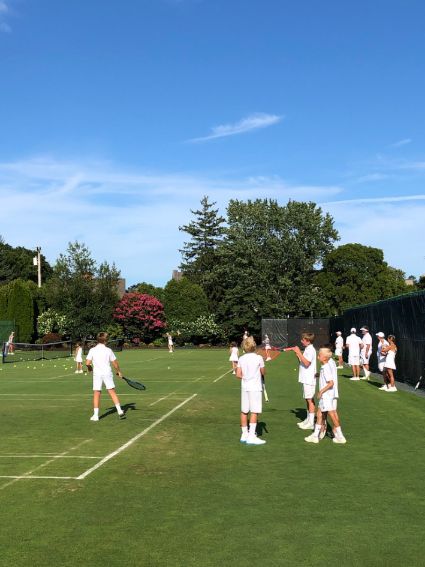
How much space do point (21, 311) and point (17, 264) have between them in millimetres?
37304

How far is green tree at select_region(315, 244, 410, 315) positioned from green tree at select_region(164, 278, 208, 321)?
508 inches

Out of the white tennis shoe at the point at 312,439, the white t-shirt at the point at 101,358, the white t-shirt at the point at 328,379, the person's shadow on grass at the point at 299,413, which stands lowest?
the white tennis shoe at the point at 312,439

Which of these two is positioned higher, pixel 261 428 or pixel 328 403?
pixel 328 403

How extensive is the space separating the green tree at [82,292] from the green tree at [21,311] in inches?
96.4

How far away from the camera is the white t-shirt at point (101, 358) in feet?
49.0

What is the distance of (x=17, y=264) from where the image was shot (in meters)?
101

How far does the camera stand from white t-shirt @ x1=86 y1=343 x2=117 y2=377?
14922 mm

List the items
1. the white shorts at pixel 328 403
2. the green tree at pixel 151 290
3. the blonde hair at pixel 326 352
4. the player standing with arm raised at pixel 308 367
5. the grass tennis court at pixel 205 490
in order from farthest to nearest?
the green tree at pixel 151 290, the player standing with arm raised at pixel 308 367, the white shorts at pixel 328 403, the blonde hair at pixel 326 352, the grass tennis court at pixel 205 490

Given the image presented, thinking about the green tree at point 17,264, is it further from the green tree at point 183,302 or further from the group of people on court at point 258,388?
the group of people on court at point 258,388

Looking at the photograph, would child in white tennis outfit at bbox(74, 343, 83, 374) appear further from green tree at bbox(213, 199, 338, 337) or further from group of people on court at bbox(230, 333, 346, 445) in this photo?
green tree at bbox(213, 199, 338, 337)

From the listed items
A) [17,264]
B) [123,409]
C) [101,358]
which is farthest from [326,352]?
[17,264]

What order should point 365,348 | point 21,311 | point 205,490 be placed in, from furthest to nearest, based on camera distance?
point 21,311 → point 365,348 → point 205,490

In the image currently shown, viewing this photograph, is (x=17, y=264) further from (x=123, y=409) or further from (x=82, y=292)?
(x=123, y=409)

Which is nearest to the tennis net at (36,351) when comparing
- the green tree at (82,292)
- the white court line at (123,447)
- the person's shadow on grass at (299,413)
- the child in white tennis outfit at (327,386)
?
the green tree at (82,292)
